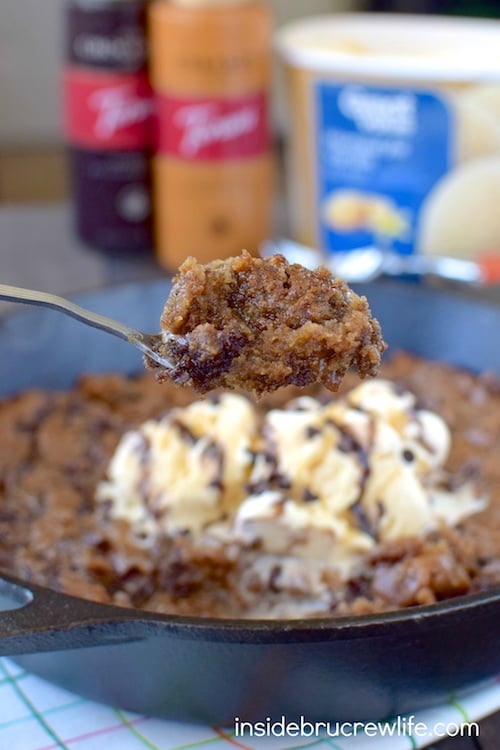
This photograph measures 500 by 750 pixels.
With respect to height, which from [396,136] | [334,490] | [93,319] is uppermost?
[93,319]

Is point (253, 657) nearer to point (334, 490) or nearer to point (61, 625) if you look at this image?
point (61, 625)

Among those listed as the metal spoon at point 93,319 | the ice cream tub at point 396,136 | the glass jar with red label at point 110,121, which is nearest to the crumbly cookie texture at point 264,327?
the metal spoon at point 93,319

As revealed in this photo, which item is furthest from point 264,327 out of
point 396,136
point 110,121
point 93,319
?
point 110,121

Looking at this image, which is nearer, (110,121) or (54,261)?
(110,121)

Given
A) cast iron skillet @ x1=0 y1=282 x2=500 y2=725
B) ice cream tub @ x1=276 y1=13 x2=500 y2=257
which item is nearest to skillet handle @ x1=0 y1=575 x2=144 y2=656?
cast iron skillet @ x1=0 y1=282 x2=500 y2=725

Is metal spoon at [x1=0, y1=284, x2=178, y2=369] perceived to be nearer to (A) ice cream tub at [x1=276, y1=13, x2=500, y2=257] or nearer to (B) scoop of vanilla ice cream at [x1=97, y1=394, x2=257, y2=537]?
(B) scoop of vanilla ice cream at [x1=97, y1=394, x2=257, y2=537]

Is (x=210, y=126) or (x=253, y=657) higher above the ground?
(x=210, y=126)

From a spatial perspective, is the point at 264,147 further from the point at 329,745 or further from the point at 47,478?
the point at 329,745
